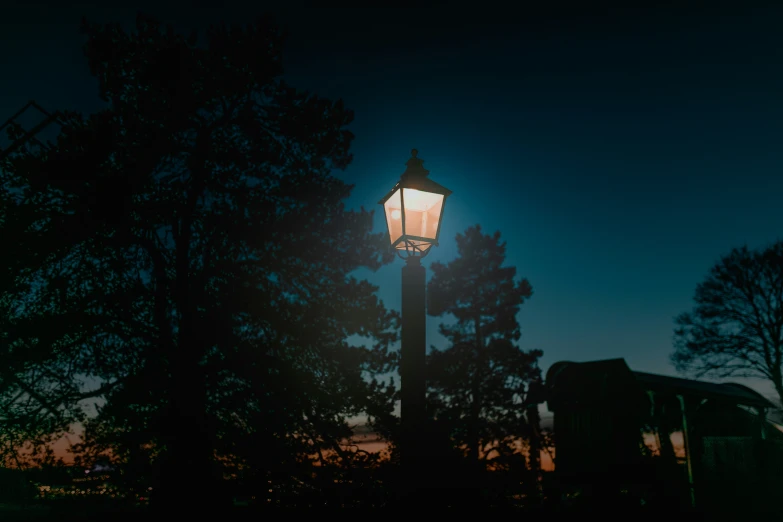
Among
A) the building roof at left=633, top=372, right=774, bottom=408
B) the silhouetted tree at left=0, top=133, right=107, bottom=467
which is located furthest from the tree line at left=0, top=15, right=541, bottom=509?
the building roof at left=633, top=372, right=774, bottom=408

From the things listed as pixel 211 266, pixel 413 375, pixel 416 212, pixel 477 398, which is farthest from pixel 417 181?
pixel 477 398

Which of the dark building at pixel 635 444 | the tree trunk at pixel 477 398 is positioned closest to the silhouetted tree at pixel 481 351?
the tree trunk at pixel 477 398

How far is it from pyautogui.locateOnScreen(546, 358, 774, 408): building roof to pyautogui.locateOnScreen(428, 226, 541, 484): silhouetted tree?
11.3m

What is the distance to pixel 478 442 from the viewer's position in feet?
80.0

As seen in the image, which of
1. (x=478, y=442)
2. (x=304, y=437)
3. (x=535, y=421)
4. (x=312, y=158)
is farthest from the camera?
(x=478, y=442)

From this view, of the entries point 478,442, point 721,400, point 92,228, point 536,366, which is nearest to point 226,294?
→ point 92,228

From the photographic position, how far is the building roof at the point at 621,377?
984 centimetres

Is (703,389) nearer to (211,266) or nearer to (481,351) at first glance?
(211,266)

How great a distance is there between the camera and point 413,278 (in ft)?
14.4

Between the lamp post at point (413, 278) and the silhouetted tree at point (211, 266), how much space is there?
5838mm

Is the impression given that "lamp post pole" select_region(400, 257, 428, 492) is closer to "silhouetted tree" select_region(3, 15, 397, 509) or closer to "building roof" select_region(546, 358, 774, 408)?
"silhouetted tree" select_region(3, 15, 397, 509)

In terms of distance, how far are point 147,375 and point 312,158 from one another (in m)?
6.22

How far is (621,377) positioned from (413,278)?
24.5 ft

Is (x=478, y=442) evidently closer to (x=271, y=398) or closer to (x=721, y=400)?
(x=721, y=400)
